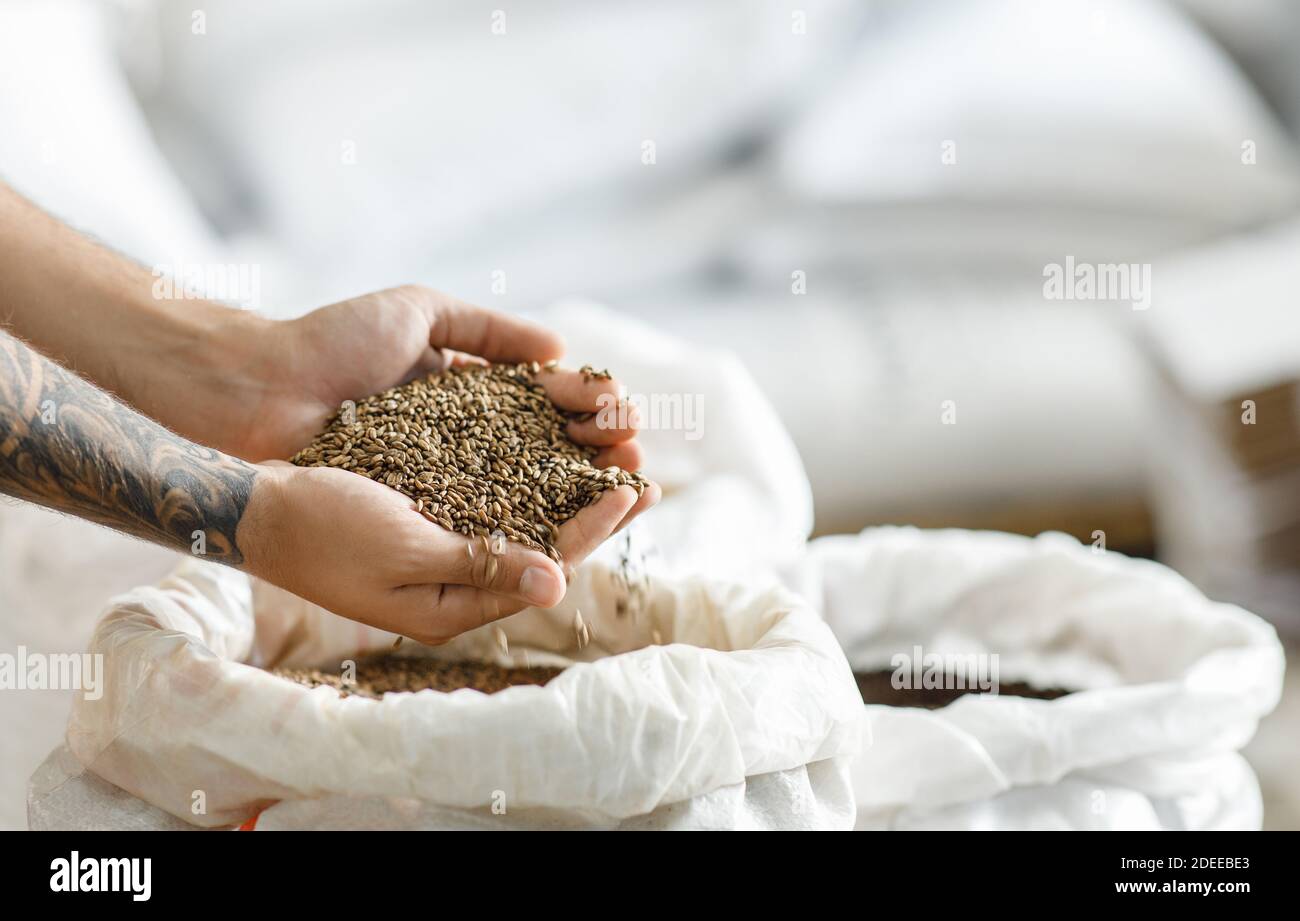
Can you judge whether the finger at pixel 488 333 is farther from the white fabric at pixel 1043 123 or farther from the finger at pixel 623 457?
the white fabric at pixel 1043 123

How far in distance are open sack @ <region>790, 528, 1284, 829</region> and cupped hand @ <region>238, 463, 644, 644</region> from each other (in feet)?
0.73

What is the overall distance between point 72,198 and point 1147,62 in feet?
4.57

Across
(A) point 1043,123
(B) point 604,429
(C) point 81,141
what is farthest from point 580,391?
(A) point 1043,123

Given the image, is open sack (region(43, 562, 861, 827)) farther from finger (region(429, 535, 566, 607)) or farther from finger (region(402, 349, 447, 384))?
finger (region(402, 349, 447, 384))

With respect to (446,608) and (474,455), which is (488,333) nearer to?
(474,455)

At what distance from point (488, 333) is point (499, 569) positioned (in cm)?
→ 27

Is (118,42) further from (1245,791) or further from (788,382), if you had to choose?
(1245,791)

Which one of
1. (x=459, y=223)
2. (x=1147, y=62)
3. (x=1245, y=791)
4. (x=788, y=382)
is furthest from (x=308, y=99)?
(x=1245, y=791)

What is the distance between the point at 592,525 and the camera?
26.8 inches

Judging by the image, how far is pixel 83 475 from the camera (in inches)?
23.3

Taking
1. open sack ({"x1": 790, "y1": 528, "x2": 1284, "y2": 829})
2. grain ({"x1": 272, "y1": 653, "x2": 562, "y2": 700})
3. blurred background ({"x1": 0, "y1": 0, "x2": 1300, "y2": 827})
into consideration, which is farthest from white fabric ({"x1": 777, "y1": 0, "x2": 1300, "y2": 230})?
grain ({"x1": 272, "y1": 653, "x2": 562, "y2": 700})

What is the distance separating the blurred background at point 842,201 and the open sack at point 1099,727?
0.53 m

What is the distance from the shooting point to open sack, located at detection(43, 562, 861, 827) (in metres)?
0.54
